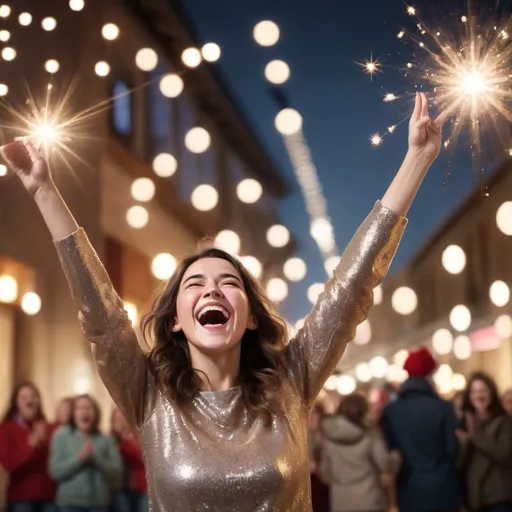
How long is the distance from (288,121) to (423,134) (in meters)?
6.05

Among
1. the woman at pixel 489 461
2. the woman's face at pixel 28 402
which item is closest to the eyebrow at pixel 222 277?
the woman at pixel 489 461

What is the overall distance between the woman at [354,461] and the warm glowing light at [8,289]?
171 inches

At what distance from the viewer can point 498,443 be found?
609cm

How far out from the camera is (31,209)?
33.8 feet

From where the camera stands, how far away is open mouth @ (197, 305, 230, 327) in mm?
2248

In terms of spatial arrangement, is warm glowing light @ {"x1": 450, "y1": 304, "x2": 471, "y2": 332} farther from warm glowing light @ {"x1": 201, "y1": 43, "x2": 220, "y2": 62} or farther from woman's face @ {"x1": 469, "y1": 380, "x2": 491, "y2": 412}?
warm glowing light @ {"x1": 201, "y1": 43, "x2": 220, "y2": 62}

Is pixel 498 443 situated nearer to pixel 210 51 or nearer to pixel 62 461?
pixel 62 461

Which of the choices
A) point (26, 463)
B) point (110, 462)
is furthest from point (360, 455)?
point (26, 463)

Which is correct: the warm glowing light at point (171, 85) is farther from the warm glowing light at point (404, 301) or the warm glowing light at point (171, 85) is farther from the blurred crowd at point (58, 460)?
the warm glowing light at point (404, 301)

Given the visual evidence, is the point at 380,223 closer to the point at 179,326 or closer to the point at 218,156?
the point at 179,326

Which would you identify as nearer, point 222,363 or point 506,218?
point 222,363

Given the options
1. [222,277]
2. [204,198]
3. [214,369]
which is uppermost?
[204,198]

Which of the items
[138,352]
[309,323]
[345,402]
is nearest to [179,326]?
[138,352]

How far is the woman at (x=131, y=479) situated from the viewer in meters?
6.80
